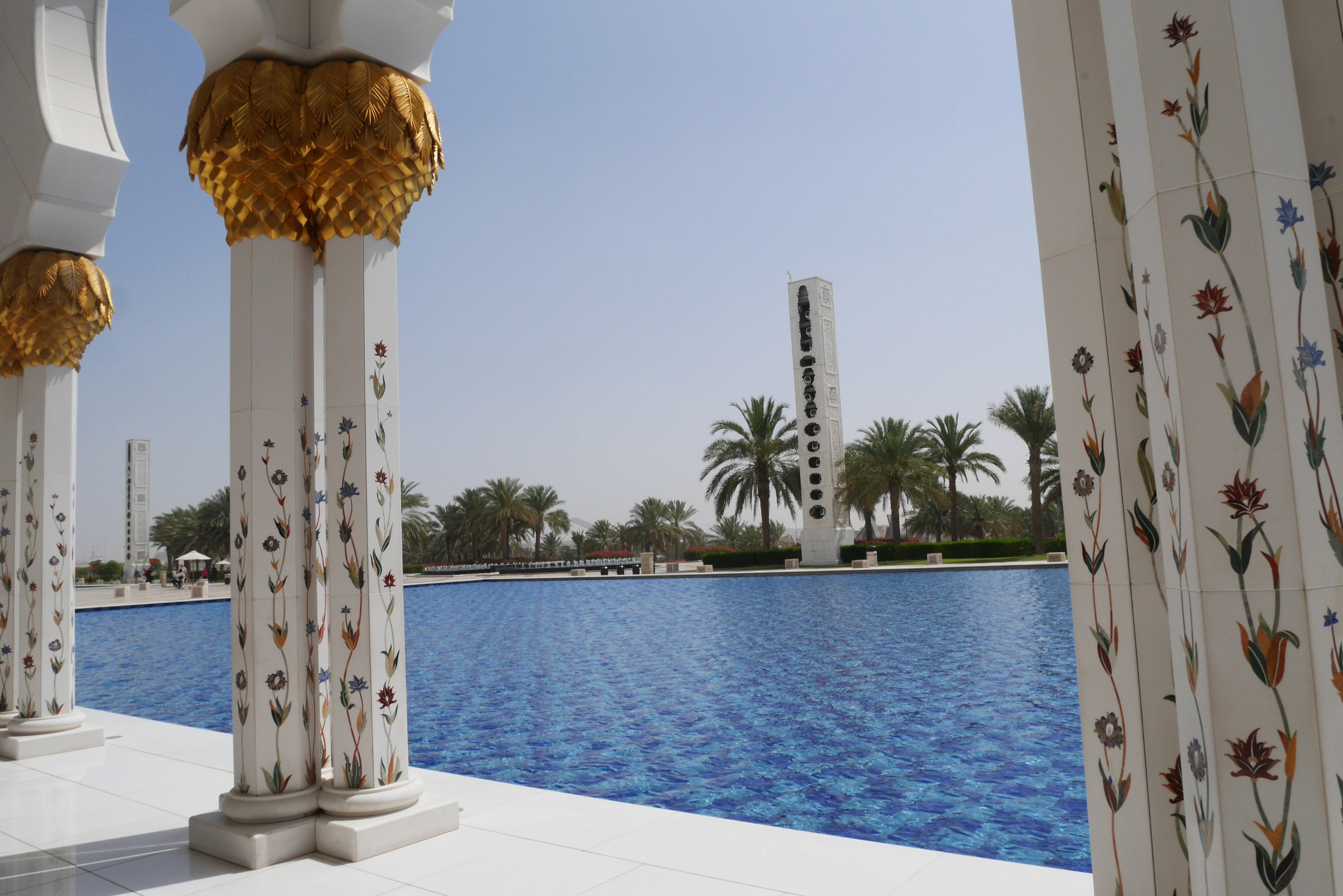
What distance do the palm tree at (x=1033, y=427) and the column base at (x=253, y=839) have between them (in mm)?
27943

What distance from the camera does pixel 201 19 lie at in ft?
13.2

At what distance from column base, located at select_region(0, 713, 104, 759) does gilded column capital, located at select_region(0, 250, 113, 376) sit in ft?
9.25

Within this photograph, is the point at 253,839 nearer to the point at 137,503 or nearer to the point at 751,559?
the point at 751,559

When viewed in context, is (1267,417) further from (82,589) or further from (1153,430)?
(82,589)

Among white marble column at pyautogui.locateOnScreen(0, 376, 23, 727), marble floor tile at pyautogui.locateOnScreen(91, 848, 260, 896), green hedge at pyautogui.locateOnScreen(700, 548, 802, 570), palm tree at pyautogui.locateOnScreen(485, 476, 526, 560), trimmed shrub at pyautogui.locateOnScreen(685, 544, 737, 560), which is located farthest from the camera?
palm tree at pyautogui.locateOnScreen(485, 476, 526, 560)

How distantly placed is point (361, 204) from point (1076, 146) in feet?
10.5

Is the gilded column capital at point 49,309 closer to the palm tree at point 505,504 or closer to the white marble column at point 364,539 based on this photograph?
the white marble column at point 364,539

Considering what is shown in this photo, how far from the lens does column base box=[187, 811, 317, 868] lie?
366 cm

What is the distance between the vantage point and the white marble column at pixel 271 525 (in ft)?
12.9

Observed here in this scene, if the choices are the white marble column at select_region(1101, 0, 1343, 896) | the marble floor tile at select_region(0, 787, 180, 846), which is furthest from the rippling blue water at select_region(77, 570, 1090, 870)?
the white marble column at select_region(1101, 0, 1343, 896)

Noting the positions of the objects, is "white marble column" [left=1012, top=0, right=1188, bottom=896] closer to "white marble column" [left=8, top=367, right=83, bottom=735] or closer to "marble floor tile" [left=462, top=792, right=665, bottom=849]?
"marble floor tile" [left=462, top=792, right=665, bottom=849]

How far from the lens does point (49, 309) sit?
20.2ft

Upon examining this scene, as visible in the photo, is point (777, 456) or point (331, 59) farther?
point (777, 456)

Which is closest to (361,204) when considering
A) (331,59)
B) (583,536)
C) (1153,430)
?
(331,59)
